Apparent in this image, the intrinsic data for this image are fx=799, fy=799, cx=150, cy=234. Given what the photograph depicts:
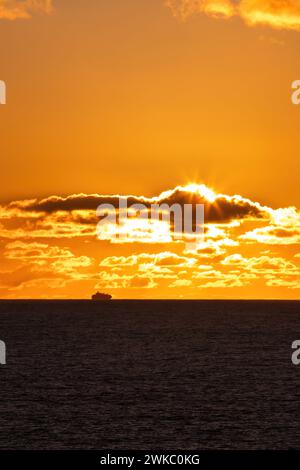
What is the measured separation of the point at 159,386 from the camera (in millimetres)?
116062

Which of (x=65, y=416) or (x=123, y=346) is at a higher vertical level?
(x=123, y=346)

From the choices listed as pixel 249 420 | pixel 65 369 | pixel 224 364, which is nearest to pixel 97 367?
pixel 65 369

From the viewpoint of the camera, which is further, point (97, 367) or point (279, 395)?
point (97, 367)

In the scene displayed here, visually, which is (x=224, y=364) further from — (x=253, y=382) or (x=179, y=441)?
(x=179, y=441)

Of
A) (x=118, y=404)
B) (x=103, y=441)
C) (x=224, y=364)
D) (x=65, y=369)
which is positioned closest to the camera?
(x=103, y=441)

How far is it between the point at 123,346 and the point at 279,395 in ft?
291

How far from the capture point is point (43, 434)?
265ft

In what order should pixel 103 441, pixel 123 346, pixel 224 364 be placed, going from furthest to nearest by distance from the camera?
pixel 123 346 → pixel 224 364 → pixel 103 441

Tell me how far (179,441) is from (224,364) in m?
70.9

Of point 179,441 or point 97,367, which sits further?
point 97,367
